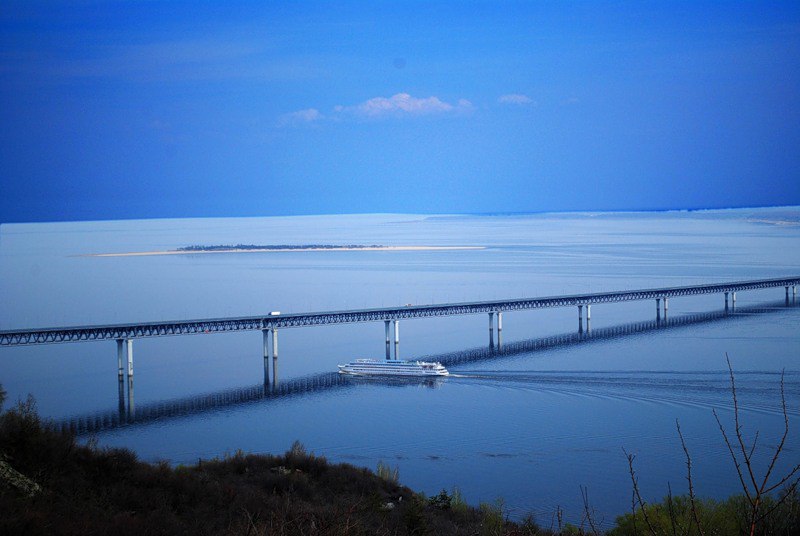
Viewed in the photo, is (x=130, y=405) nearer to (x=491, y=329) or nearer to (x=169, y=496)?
(x=169, y=496)

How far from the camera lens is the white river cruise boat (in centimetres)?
5847

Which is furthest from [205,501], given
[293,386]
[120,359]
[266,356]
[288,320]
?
[288,320]

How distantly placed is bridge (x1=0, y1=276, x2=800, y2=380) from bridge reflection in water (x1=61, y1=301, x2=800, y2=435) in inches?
113

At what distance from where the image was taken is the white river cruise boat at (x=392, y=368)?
192 feet

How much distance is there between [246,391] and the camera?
178ft

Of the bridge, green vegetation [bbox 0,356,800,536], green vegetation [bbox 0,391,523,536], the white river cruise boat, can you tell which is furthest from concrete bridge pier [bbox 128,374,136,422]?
green vegetation [bbox 0,356,800,536]

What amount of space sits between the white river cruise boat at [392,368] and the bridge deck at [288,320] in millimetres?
7697

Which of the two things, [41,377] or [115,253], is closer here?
[41,377]

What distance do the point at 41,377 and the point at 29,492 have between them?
43.4 metres

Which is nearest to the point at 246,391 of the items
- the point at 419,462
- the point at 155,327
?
the point at 155,327

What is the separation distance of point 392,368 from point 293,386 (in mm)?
6873

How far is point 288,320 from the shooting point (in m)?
65.9

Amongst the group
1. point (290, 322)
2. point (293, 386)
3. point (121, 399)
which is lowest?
point (121, 399)

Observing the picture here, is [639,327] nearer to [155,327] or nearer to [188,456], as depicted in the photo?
[155,327]
